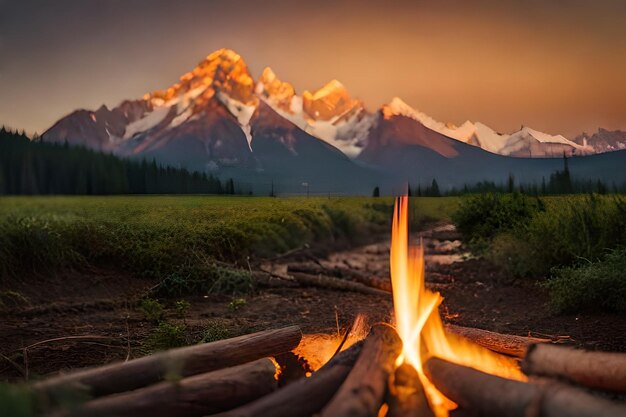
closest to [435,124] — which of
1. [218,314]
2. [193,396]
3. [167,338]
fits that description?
[218,314]

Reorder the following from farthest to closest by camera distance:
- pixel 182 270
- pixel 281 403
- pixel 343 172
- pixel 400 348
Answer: pixel 343 172 < pixel 182 270 < pixel 400 348 < pixel 281 403

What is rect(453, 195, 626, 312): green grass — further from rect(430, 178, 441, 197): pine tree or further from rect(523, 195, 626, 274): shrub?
→ rect(430, 178, 441, 197): pine tree

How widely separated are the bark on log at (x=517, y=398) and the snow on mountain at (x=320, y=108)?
28.2 feet

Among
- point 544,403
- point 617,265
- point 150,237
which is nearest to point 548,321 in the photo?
point 617,265

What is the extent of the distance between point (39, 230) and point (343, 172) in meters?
5.79

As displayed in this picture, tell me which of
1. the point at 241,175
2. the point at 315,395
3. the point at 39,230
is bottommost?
the point at 315,395

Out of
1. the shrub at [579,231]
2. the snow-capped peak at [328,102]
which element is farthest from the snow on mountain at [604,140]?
the snow-capped peak at [328,102]

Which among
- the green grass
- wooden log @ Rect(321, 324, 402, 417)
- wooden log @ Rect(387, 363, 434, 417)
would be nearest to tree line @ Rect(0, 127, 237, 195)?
the green grass

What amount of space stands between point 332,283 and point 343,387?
6.70 metres

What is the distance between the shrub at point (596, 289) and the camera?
21.2 feet

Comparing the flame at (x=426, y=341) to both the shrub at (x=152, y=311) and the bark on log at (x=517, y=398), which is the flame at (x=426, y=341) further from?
the shrub at (x=152, y=311)

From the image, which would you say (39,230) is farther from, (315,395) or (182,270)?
(315,395)

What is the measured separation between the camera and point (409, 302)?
4.51m

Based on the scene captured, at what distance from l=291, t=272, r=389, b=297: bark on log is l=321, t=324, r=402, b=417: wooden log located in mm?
5540
